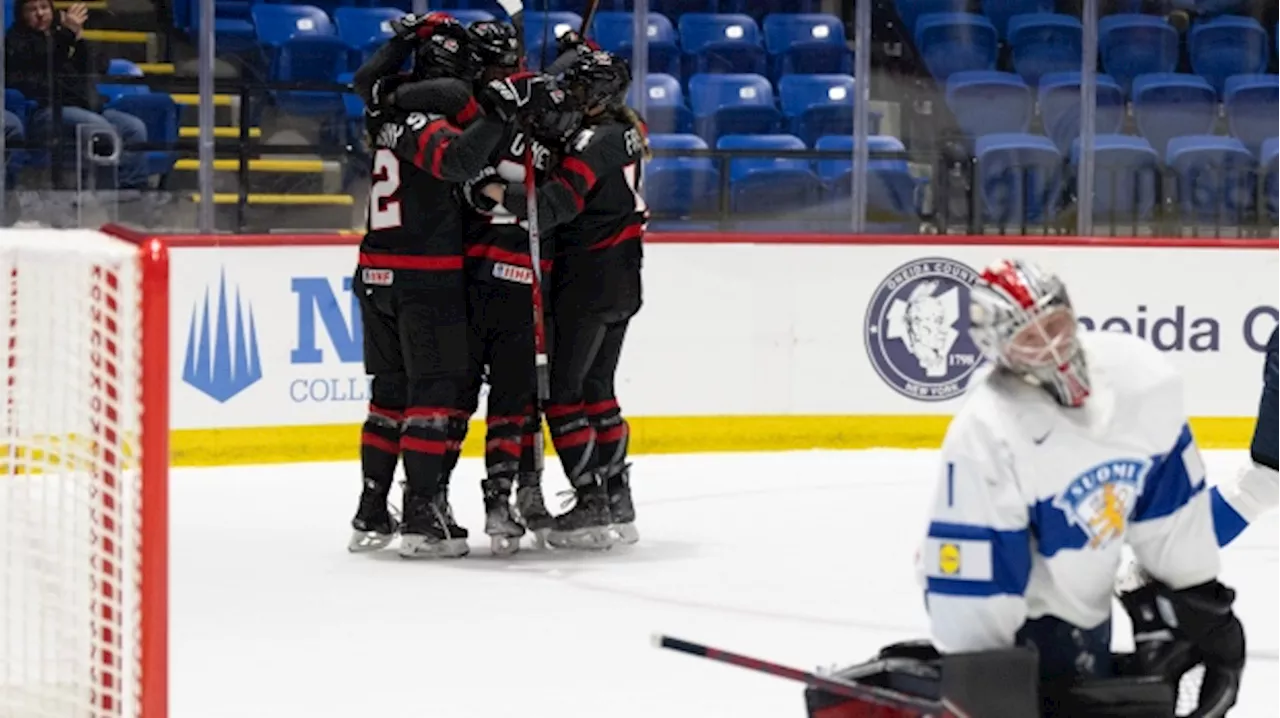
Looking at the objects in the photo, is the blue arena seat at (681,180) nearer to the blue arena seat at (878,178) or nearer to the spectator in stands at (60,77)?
the blue arena seat at (878,178)

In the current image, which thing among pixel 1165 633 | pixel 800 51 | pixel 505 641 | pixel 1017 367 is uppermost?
pixel 800 51

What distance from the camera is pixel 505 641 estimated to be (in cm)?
492

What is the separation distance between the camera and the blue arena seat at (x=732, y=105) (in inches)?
338

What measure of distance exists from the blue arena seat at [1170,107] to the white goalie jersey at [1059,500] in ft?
19.8

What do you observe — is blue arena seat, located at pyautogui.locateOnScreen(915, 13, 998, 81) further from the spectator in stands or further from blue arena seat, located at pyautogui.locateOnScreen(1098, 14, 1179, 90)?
the spectator in stands

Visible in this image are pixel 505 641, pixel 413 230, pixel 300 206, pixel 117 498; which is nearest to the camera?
pixel 117 498

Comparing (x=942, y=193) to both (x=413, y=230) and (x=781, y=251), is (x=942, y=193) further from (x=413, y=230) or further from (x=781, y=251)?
(x=413, y=230)

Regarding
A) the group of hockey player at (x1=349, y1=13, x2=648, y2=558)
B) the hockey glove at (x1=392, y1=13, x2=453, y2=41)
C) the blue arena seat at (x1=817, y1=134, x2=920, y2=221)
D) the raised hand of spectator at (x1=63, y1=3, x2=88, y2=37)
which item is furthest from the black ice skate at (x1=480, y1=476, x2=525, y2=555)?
the blue arena seat at (x1=817, y1=134, x2=920, y2=221)

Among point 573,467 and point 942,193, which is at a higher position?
point 942,193

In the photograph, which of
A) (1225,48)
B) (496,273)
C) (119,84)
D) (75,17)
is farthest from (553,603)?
(1225,48)

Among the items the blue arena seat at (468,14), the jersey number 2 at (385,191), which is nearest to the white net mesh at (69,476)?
the jersey number 2 at (385,191)

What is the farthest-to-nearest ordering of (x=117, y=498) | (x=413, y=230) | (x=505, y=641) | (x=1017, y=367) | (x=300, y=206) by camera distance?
(x=300, y=206)
(x=413, y=230)
(x=505, y=641)
(x=117, y=498)
(x=1017, y=367)

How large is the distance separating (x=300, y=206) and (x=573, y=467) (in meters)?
2.18

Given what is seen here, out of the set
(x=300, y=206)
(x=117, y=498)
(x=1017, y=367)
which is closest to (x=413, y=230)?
(x=300, y=206)
